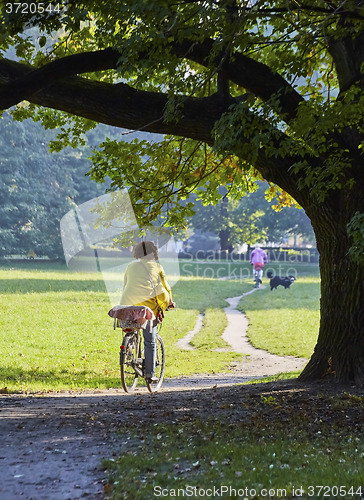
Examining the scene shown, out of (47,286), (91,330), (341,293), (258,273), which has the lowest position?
(91,330)

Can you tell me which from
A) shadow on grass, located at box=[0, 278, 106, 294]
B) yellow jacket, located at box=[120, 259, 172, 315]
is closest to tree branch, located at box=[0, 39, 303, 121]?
yellow jacket, located at box=[120, 259, 172, 315]

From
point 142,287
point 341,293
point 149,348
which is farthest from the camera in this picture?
point 149,348

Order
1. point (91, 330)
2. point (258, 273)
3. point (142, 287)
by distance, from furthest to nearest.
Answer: point (258, 273), point (91, 330), point (142, 287)

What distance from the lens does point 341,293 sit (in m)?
9.10

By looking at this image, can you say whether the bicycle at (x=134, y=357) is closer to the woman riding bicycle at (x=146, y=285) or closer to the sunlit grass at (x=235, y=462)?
the woman riding bicycle at (x=146, y=285)

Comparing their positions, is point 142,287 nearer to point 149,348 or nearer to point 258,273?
point 149,348

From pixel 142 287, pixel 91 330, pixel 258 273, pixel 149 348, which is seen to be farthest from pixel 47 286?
pixel 142 287

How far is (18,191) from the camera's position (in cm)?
4756

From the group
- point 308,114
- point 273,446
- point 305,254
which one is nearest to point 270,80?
point 308,114

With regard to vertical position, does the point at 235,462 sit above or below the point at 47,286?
below

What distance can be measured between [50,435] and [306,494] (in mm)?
3002

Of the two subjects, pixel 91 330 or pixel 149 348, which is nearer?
pixel 149 348

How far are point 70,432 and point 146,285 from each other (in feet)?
10.2

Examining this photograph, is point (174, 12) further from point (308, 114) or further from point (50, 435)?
point (50, 435)
